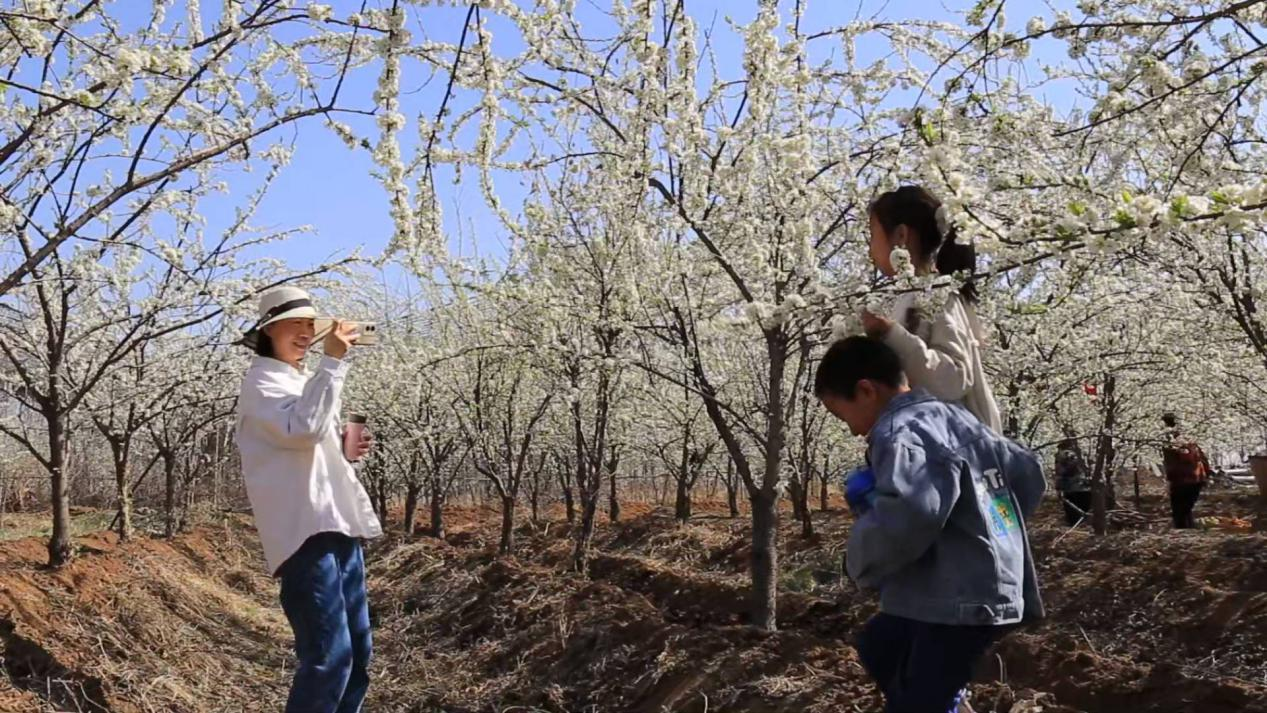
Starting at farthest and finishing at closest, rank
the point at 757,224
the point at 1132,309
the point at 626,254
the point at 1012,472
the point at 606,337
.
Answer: the point at 606,337 < the point at 1132,309 < the point at 626,254 < the point at 757,224 < the point at 1012,472

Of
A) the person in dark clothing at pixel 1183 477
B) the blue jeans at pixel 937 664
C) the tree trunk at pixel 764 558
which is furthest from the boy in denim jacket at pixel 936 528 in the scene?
the person in dark clothing at pixel 1183 477

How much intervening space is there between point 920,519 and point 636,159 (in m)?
3.08

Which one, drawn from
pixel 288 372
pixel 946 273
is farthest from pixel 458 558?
pixel 946 273

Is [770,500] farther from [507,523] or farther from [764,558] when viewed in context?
[507,523]

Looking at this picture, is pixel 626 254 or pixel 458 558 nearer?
pixel 626 254

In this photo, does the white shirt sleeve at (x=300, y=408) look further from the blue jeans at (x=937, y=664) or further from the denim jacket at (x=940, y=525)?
the blue jeans at (x=937, y=664)

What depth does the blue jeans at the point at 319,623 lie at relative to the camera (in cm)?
278

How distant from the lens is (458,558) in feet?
36.2

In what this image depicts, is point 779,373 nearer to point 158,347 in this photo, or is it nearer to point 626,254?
point 626,254

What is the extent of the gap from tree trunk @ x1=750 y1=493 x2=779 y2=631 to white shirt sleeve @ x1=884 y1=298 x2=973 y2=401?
2.62 m

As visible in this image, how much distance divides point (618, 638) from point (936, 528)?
3.87 metres

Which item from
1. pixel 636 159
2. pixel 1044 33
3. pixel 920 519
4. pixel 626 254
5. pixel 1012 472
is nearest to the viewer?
pixel 920 519

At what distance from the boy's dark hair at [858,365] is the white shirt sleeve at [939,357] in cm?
8

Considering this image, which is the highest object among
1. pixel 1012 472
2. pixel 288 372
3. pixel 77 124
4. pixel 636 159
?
pixel 77 124
